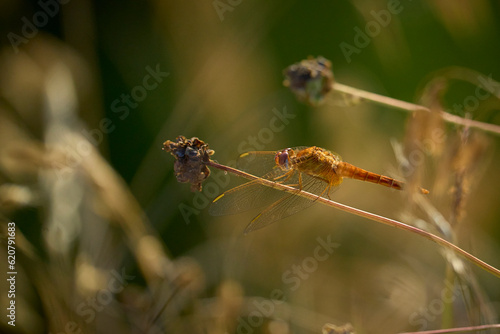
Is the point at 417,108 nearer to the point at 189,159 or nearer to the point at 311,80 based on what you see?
the point at 311,80

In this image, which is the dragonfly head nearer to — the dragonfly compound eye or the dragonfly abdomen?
the dragonfly compound eye

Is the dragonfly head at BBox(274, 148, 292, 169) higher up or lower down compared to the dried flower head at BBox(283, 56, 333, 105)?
lower down

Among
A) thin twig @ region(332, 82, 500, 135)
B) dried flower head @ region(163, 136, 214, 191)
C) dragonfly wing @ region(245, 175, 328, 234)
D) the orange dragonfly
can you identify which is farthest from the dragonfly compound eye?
dried flower head @ region(163, 136, 214, 191)

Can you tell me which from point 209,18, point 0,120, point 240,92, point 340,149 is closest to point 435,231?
point 340,149

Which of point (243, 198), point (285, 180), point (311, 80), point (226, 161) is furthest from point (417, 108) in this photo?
point (226, 161)

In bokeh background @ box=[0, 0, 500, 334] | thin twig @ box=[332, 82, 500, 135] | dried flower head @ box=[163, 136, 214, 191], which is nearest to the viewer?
dried flower head @ box=[163, 136, 214, 191]

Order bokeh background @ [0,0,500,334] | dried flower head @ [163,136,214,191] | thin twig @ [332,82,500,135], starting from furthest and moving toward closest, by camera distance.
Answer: bokeh background @ [0,0,500,334], thin twig @ [332,82,500,135], dried flower head @ [163,136,214,191]

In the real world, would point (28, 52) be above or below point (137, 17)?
below

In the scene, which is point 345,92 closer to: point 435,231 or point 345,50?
point 435,231
